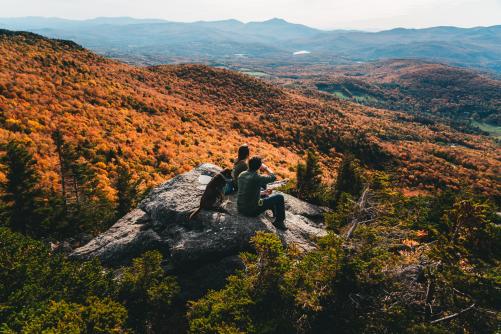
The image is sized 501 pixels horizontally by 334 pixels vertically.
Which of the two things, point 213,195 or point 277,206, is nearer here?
point 213,195

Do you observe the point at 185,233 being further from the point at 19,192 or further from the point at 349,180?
the point at 349,180

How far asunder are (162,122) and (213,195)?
26817mm

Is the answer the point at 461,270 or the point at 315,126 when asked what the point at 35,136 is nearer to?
the point at 461,270

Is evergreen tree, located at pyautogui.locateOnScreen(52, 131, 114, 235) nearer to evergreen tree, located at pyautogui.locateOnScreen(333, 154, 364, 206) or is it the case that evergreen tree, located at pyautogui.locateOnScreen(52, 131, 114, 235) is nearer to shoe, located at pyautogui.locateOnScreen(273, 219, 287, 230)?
shoe, located at pyautogui.locateOnScreen(273, 219, 287, 230)

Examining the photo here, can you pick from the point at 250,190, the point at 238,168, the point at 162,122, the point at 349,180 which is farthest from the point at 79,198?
the point at 162,122

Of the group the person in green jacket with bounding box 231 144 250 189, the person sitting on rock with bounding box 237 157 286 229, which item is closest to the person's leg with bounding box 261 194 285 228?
the person sitting on rock with bounding box 237 157 286 229

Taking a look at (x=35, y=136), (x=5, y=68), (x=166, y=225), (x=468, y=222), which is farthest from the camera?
(x=5, y=68)

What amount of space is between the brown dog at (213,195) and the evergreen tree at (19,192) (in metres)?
6.29

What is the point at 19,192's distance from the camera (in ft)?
32.9

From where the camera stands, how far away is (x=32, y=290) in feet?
18.0

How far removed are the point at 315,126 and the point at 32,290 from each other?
47409mm

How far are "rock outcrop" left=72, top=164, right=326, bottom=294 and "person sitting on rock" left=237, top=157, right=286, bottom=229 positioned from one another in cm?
26

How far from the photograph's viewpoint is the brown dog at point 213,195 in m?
8.20

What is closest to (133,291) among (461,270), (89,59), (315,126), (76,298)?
(76,298)
